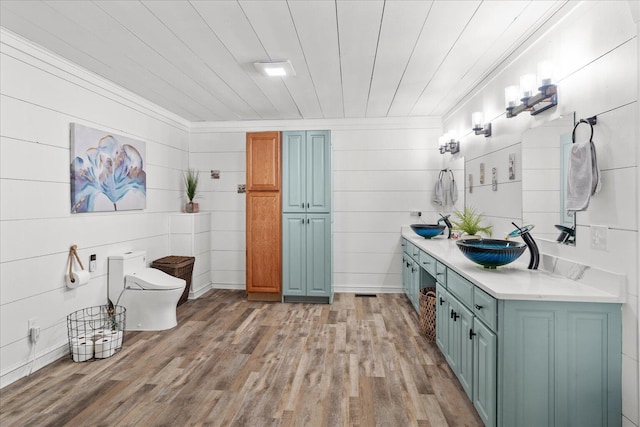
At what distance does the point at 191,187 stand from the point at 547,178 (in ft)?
13.9

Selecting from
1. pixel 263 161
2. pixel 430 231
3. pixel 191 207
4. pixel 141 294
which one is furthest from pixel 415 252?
pixel 191 207

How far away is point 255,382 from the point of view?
8.49 ft

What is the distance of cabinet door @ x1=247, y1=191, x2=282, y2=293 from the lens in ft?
15.3

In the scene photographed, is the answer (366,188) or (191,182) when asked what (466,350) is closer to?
(366,188)

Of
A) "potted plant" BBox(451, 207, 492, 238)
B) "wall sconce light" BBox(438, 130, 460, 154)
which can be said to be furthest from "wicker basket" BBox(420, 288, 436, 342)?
"wall sconce light" BBox(438, 130, 460, 154)

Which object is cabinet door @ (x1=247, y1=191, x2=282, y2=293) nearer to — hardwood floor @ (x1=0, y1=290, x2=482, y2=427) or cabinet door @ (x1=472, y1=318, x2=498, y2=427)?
hardwood floor @ (x1=0, y1=290, x2=482, y2=427)

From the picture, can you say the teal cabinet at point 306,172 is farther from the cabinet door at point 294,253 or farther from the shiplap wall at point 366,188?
the shiplap wall at point 366,188

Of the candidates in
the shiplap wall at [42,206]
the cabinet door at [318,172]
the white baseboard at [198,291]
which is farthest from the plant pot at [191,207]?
the cabinet door at [318,172]

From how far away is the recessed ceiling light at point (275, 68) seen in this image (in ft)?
10.0

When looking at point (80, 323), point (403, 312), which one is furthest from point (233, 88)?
point (403, 312)

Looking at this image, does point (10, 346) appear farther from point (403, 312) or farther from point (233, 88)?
point (403, 312)

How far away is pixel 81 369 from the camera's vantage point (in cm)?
279

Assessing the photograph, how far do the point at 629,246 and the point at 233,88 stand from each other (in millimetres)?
3445

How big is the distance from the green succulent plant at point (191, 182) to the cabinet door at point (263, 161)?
945mm
